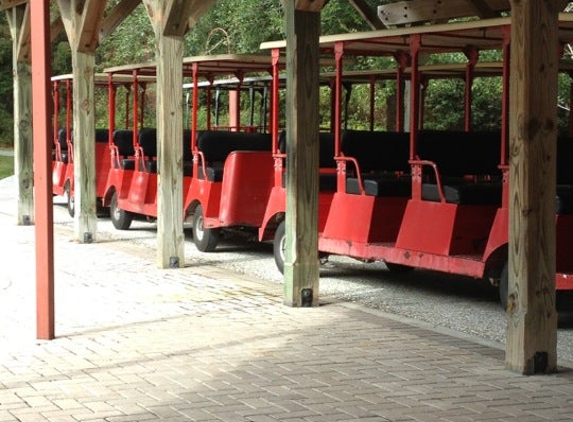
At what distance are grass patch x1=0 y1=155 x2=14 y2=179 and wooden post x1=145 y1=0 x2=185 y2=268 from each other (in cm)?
1996

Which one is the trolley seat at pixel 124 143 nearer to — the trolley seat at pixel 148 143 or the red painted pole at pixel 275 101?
the trolley seat at pixel 148 143

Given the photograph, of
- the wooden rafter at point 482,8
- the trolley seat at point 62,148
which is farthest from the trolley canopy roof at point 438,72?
the trolley seat at point 62,148

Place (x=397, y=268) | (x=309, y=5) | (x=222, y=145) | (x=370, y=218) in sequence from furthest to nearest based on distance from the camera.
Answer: (x=222, y=145), (x=397, y=268), (x=370, y=218), (x=309, y=5)

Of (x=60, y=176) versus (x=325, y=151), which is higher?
(x=325, y=151)

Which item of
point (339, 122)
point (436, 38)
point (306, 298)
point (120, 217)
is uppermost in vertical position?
point (436, 38)

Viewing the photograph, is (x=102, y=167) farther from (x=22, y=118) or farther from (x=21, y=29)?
(x=21, y=29)

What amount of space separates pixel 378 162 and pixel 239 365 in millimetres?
4739

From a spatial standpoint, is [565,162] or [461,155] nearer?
[565,162]

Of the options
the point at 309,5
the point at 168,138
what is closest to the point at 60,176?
the point at 168,138

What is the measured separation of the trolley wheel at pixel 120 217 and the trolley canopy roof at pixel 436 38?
572 cm

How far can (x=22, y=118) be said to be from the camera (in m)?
17.1

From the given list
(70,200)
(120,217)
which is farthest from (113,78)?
(120,217)

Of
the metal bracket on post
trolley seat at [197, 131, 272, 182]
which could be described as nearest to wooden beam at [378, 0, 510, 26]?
trolley seat at [197, 131, 272, 182]

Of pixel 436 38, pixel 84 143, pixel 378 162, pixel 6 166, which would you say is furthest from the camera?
pixel 6 166
